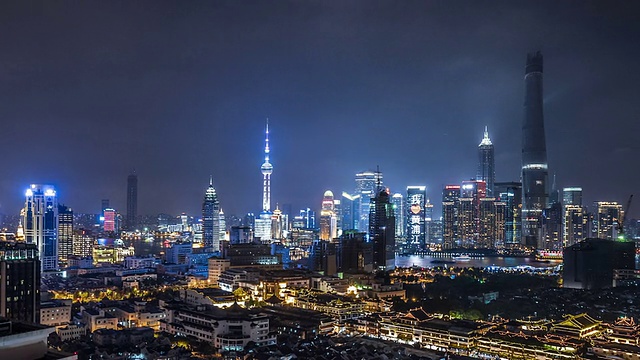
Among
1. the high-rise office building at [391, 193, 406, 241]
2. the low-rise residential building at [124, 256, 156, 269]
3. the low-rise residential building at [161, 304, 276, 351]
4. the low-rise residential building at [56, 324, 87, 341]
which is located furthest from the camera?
the high-rise office building at [391, 193, 406, 241]

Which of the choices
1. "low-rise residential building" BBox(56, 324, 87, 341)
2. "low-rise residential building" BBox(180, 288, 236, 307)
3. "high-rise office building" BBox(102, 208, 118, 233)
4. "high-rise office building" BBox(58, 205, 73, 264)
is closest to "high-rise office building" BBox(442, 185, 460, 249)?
"high-rise office building" BBox(102, 208, 118, 233)

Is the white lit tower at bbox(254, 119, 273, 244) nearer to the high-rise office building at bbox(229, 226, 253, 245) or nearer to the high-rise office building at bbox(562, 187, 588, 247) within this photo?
the high-rise office building at bbox(229, 226, 253, 245)

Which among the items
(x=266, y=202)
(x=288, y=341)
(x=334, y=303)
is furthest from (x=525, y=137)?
(x=288, y=341)

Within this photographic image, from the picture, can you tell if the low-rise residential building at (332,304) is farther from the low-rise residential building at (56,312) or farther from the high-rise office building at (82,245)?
Answer: the high-rise office building at (82,245)

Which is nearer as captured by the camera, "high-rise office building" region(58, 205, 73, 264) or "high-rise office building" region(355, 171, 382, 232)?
"high-rise office building" region(58, 205, 73, 264)

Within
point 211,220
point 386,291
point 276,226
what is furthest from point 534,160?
point 386,291

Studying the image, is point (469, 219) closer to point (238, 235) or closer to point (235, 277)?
point (238, 235)

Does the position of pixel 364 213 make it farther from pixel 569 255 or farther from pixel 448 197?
pixel 569 255

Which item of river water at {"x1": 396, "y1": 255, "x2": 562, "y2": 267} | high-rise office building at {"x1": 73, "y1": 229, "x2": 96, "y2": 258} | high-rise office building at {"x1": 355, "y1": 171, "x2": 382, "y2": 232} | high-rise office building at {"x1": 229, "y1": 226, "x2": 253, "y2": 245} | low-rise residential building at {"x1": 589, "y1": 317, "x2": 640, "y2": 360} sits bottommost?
river water at {"x1": 396, "y1": 255, "x2": 562, "y2": 267}
